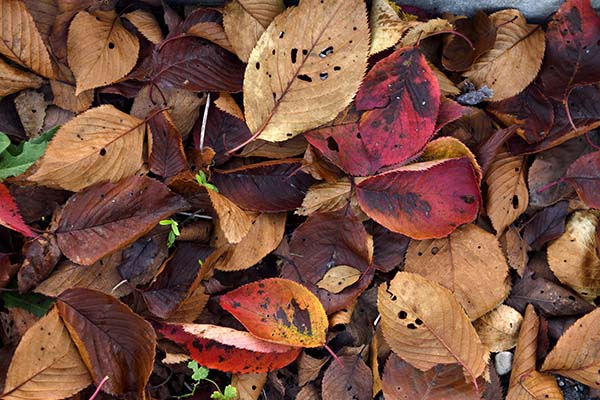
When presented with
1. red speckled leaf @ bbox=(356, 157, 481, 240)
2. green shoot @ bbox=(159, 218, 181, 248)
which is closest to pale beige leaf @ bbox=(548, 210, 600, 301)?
red speckled leaf @ bbox=(356, 157, 481, 240)

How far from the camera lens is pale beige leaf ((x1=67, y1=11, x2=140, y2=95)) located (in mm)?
1242

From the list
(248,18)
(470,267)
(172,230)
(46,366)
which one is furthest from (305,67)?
(46,366)

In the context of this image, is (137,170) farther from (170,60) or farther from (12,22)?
(12,22)

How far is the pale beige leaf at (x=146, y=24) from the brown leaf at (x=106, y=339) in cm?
50

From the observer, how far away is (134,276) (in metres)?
1.26

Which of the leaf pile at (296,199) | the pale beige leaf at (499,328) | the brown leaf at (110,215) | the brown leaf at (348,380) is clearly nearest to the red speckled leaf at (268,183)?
the leaf pile at (296,199)

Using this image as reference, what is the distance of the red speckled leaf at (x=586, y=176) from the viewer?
1.31m

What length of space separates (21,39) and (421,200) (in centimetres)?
80

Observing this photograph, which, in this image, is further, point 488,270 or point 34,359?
point 488,270

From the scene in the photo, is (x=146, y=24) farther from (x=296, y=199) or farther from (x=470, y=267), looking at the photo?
(x=470, y=267)

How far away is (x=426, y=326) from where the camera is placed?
124cm

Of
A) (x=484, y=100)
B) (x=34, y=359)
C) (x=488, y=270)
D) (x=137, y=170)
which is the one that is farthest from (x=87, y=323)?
(x=484, y=100)

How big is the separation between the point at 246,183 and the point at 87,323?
0.39 meters

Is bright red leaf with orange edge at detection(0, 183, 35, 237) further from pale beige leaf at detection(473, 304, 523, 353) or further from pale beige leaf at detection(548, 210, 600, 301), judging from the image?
pale beige leaf at detection(548, 210, 600, 301)
